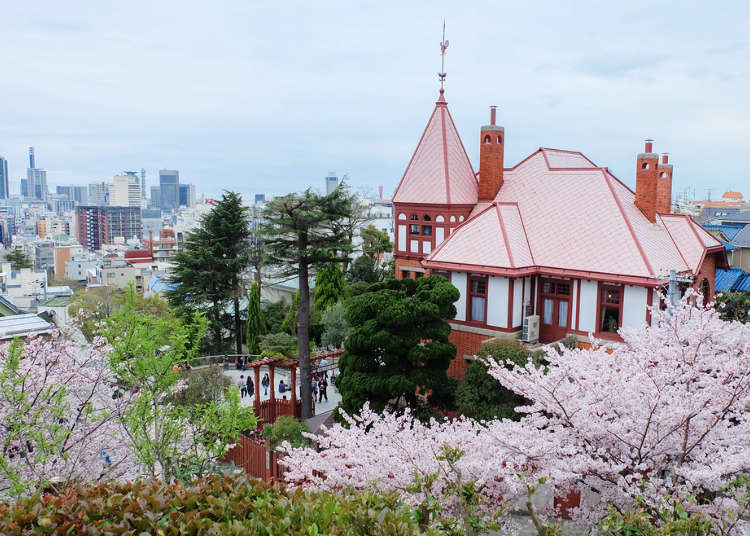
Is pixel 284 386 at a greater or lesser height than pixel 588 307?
lesser

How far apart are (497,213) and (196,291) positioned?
20.9 meters

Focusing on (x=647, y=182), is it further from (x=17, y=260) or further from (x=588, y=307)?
(x=17, y=260)


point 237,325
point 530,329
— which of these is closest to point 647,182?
point 530,329

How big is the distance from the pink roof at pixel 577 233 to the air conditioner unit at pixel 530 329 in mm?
1783

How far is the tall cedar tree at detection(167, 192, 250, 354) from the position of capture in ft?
118

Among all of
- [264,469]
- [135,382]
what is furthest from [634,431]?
[264,469]

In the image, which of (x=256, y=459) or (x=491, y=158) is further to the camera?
(x=491, y=158)

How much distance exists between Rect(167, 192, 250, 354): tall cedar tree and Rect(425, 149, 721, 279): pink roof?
18.8 metres

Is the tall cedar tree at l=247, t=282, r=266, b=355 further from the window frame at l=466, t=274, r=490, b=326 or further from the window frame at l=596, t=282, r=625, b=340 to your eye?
the window frame at l=596, t=282, r=625, b=340

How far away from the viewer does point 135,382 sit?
436 inches

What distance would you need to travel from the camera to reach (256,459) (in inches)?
657

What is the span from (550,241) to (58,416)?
15.8 meters

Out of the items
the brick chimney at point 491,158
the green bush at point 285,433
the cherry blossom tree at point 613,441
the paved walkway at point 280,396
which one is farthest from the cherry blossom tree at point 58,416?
the brick chimney at point 491,158

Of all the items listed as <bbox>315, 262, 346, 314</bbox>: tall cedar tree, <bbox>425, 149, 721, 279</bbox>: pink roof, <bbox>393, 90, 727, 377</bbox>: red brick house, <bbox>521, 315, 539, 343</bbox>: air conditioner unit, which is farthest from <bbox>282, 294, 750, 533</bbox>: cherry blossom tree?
<bbox>315, 262, 346, 314</bbox>: tall cedar tree
